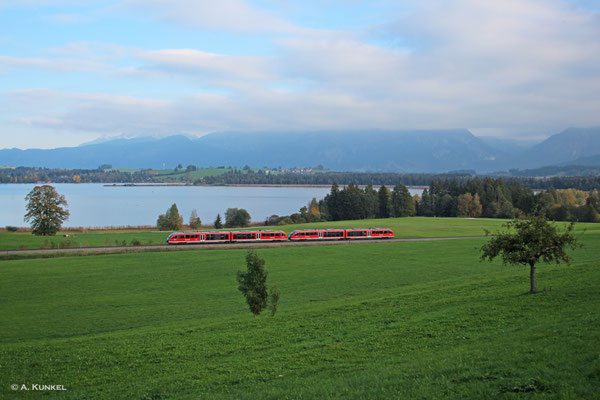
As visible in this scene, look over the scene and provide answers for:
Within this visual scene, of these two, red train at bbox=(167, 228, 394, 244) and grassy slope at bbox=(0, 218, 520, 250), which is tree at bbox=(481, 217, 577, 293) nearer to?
grassy slope at bbox=(0, 218, 520, 250)

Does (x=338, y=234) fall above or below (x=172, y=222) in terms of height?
below

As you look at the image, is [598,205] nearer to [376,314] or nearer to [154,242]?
[154,242]

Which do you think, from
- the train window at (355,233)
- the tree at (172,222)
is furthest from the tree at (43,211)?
the train window at (355,233)

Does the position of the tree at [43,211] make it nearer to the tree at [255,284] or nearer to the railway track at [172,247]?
the railway track at [172,247]

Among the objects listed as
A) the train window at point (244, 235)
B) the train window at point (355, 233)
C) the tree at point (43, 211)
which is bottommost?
the train window at point (355, 233)

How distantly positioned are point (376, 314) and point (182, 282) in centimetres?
1904

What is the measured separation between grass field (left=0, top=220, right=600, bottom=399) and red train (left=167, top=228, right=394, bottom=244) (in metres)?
22.7

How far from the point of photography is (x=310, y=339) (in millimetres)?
16438

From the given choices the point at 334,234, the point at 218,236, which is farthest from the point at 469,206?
the point at 218,236

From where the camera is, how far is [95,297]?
29594mm

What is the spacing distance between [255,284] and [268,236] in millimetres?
36977

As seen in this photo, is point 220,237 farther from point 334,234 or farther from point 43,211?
point 43,211

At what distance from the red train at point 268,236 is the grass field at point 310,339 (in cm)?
2268

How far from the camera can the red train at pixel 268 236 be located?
57.2m
